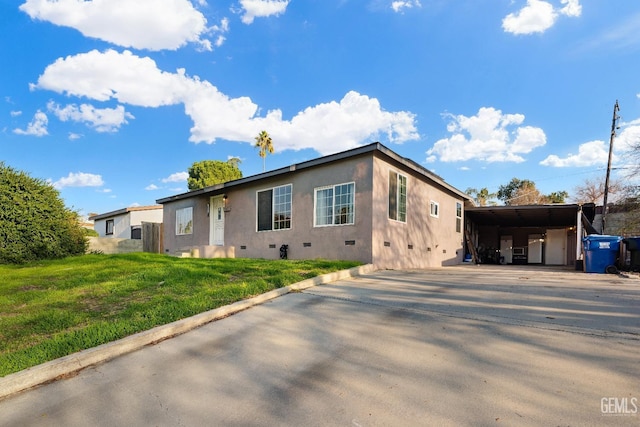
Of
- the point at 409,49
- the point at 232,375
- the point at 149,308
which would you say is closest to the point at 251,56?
the point at 409,49

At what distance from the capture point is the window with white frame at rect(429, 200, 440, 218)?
13.5m

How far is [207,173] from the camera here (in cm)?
3266

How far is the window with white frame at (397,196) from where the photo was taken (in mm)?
10492

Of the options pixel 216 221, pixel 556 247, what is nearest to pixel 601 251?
pixel 556 247

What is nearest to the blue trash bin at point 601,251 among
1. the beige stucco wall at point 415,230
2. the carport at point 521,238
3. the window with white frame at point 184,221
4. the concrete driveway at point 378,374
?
the beige stucco wall at point 415,230

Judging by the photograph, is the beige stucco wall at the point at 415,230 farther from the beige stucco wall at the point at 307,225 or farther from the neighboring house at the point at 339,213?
the beige stucco wall at the point at 307,225

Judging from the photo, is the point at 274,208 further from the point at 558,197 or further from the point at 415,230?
the point at 558,197

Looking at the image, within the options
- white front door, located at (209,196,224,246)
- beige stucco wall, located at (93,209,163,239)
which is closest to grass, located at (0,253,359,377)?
white front door, located at (209,196,224,246)

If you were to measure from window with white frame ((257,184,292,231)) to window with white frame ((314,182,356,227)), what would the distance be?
1354mm

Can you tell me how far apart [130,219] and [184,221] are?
9.66 m

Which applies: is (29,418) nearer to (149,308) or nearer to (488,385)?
(149,308)

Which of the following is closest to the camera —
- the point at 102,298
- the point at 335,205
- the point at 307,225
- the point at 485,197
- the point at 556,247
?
the point at 102,298

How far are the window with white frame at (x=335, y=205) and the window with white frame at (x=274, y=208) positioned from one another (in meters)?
1.35

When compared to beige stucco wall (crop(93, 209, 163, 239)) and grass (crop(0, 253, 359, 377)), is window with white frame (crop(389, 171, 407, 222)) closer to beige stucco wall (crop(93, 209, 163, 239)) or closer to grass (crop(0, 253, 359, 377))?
grass (crop(0, 253, 359, 377))
